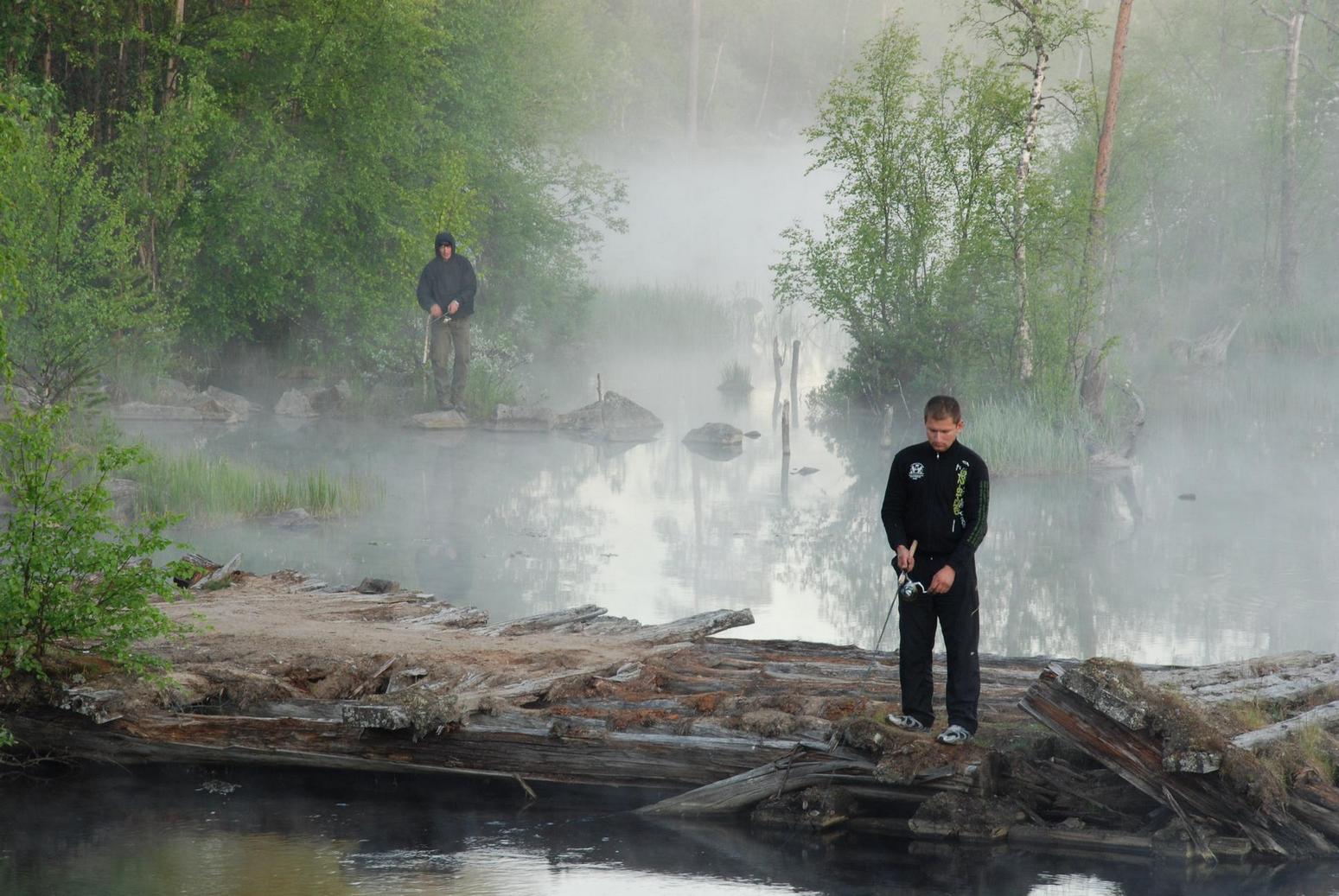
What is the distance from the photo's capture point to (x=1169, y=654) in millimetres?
10891

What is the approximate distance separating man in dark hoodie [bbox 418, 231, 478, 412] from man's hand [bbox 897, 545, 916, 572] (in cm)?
1604

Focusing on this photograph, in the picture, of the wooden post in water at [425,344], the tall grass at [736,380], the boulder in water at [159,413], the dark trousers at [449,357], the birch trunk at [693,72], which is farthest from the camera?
the birch trunk at [693,72]

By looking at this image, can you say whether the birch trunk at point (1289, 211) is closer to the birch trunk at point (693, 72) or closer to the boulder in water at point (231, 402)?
the boulder in water at point (231, 402)

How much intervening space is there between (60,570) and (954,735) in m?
4.97

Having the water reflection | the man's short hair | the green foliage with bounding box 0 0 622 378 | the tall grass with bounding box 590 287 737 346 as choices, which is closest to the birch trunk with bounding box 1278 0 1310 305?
the water reflection

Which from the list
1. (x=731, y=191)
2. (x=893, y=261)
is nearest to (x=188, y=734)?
(x=893, y=261)

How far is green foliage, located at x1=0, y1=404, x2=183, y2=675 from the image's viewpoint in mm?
7672

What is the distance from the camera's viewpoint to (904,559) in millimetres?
7113

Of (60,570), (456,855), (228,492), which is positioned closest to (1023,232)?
(228,492)

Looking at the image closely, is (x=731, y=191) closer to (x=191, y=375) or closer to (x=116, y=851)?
(x=191, y=375)

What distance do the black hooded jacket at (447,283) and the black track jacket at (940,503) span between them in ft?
53.0

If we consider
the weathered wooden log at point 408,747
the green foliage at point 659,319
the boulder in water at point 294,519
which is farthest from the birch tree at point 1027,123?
the green foliage at point 659,319

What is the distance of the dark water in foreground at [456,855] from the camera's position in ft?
20.8

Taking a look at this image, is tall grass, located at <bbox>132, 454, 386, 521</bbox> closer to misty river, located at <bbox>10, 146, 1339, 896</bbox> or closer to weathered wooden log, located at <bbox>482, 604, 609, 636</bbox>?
misty river, located at <bbox>10, 146, 1339, 896</bbox>
